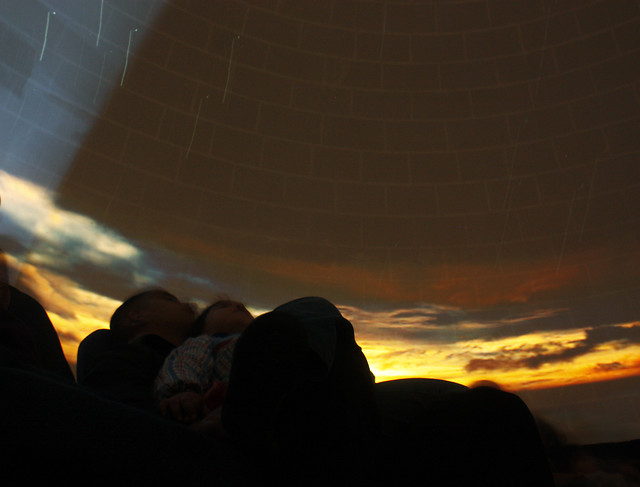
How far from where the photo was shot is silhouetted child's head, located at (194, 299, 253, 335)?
1278mm

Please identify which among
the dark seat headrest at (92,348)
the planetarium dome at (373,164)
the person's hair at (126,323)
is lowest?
the dark seat headrest at (92,348)

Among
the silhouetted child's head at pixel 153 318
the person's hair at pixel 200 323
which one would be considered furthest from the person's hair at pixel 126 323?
the person's hair at pixel 200 323

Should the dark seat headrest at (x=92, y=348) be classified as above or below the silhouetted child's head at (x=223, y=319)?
below

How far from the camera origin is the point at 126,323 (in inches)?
53.4

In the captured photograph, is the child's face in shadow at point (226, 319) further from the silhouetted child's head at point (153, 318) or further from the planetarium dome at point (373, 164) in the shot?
the planetarium dome at point (373, 164)

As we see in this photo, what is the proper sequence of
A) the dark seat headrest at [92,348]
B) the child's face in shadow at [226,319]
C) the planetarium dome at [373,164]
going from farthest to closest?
the planetarium dome at [373,164] → the child's face in shadow at [226,319] → the dark seat headrest at [92,348]

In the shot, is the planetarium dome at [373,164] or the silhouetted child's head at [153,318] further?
the planetarium dome at [373,164]

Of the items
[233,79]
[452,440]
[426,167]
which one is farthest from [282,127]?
[452,440]

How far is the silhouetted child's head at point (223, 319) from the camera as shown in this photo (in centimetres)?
128

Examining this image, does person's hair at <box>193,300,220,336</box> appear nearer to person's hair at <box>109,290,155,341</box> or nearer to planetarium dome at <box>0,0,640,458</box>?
person's hair at <box>109,290,155,341</box>

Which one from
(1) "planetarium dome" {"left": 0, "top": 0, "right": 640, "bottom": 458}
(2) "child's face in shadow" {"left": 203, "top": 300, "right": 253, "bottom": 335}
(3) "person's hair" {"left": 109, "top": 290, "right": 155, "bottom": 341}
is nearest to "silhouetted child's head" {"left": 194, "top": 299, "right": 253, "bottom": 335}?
(2) "child's face in shadow" {"left": 203, "top": 300, "right": 253, "bottom": 335}

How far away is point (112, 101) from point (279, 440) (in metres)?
3.22

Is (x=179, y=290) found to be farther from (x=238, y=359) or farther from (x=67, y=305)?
(x=238, y=359)

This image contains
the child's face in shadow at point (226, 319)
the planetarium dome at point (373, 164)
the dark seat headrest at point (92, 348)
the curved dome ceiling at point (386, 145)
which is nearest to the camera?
the dark seat headrest at point (92, 348)
